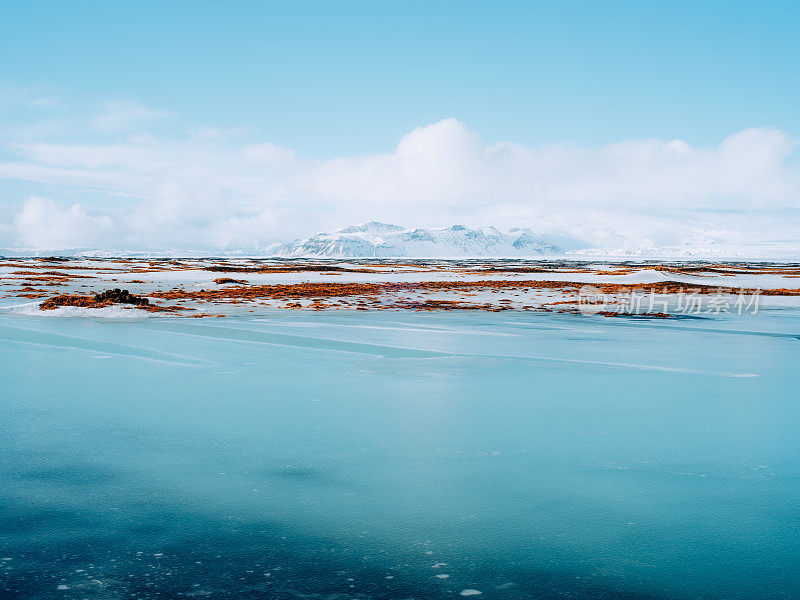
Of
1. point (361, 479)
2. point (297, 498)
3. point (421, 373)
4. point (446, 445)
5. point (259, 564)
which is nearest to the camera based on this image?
point (259, 564)

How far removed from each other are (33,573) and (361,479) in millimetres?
2523

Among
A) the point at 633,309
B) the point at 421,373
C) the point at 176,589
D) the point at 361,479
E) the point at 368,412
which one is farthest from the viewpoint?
the point at 633,309

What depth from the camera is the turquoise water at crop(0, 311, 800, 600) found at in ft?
13.1

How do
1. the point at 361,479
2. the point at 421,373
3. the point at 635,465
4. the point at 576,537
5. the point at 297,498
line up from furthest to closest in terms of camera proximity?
the point at 421,373 → the point at 635,465 → the point at 361,479 → the point at 297,498 → the point at 576,537

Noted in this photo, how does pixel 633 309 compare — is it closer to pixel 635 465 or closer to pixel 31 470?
pixel 635 465

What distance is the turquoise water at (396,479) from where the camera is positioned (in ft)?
13.1

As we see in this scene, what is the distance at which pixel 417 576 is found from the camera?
396cm

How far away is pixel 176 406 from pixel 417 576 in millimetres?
5375

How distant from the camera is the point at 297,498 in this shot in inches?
204

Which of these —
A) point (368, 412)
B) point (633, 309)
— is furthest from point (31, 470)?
point (633, 309)

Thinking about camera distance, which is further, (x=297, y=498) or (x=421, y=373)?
(x=421, y=373)

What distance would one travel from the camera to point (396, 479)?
5629mm

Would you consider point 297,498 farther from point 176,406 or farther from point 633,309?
point 633,309

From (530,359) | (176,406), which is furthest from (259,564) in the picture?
(530,359)
